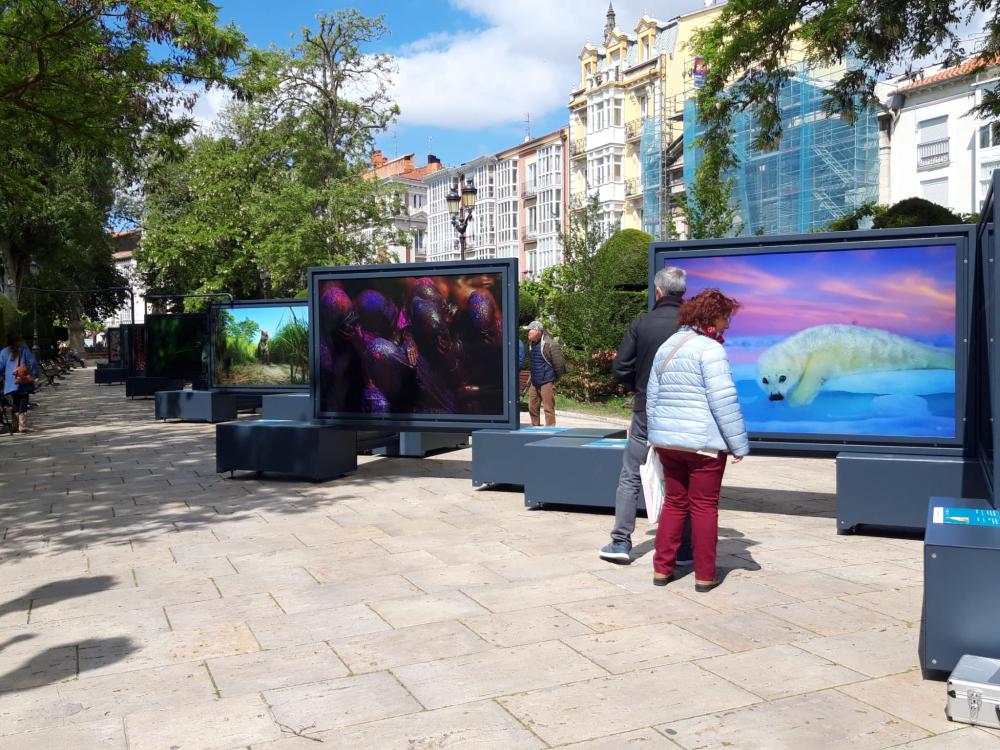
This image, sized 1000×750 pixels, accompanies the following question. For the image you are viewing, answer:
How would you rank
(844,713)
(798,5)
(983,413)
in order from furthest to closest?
(798,5) < (983,413) < (844,713)

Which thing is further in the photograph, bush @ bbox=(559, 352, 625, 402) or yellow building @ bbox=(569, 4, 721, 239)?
yellow building @ bbox=(569, 4, 721, 239)

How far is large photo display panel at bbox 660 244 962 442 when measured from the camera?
7.48 meters

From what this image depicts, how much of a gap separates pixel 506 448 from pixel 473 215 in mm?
76657

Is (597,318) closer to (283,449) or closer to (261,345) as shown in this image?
(261,345)

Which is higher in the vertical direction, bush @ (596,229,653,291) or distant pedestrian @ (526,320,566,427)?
bush @ (596,229,653,291)

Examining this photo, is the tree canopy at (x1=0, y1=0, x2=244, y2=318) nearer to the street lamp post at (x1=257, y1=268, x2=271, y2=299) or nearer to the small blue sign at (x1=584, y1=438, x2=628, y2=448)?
the small blue sign at (x1=584, y1=438, x2=628, y2=448)

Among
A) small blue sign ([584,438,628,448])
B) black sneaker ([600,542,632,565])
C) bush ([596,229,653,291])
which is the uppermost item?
bush ([596,229,653,291])

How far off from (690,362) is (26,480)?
8.71 metres

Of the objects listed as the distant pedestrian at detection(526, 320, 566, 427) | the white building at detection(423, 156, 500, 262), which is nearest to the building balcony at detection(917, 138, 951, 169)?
the distant pedestrian at detection(526, 320, 566, 427)

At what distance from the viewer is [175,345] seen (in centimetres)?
2288

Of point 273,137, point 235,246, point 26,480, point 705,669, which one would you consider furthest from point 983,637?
point 235,246

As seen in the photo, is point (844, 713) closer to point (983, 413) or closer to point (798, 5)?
point (983, 413)

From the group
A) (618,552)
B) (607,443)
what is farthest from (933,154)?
(618,552)

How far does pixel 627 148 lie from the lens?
210 feet
